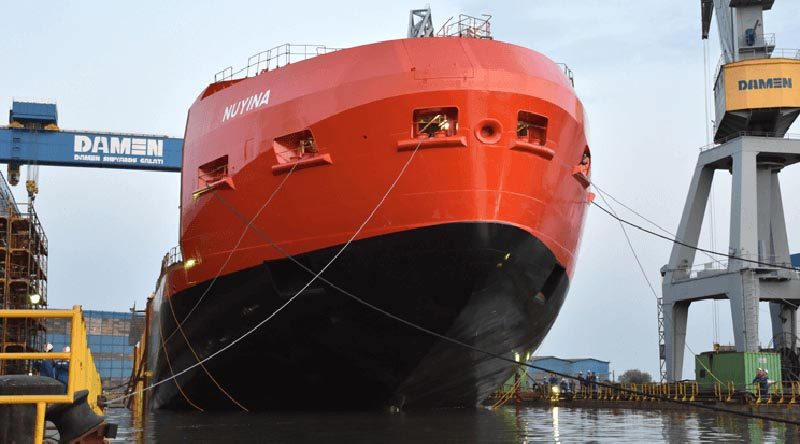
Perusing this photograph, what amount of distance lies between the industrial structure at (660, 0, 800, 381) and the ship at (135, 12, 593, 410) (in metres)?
19.3

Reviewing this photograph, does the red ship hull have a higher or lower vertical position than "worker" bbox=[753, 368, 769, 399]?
higher

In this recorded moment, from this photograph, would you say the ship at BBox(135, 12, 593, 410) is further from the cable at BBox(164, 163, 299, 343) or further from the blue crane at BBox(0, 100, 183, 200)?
the blue crane at BBox(0, 100, 183, 200)

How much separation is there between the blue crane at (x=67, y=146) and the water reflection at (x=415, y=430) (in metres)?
21.2

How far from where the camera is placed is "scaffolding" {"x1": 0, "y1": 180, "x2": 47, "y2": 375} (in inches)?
1411

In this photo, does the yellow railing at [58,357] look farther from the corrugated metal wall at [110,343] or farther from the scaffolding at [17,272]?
the corrugated metal wall at [110,343]

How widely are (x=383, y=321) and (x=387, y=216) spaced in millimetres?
1984

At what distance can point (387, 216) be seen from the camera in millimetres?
13531

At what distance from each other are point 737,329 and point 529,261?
21.7 m

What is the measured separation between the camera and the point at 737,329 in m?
32.8

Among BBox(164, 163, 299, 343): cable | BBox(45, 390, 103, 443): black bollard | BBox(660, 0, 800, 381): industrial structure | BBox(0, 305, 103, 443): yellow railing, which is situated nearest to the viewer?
BBox(0, 305, 103, 443): yellow railing

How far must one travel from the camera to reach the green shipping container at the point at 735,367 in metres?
27.2

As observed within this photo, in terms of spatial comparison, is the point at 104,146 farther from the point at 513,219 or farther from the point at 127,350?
the point at 127,350

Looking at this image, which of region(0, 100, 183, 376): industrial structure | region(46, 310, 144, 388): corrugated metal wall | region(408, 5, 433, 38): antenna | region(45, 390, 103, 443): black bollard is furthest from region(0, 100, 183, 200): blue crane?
region(46, 310, 144, 388): corrugated metal wall

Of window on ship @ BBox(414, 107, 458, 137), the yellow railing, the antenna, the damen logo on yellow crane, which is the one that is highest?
the damen logo on yellow crane
